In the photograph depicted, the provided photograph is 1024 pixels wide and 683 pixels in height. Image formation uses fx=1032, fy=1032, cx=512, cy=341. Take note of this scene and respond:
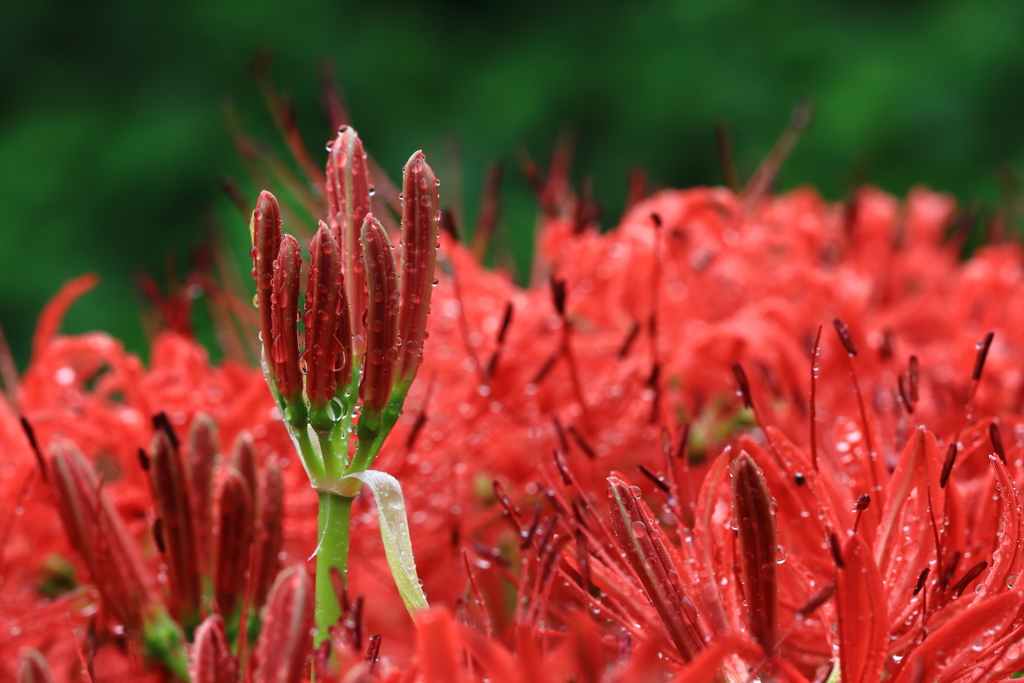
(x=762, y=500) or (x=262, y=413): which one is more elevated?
(x=262, y=413)

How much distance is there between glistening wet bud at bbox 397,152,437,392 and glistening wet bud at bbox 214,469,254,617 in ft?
0.38

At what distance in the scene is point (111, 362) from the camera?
0.76 meters

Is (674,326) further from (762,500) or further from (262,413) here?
(762,500)

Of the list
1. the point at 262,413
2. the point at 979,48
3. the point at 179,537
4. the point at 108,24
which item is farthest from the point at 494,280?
the point at 108,24

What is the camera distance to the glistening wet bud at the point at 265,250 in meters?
0.40

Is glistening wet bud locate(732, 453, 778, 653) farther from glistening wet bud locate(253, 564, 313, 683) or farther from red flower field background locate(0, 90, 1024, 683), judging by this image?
glistening wet bud locate(253, 564, 313, 683)

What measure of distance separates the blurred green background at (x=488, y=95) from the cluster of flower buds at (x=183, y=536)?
1952 mm

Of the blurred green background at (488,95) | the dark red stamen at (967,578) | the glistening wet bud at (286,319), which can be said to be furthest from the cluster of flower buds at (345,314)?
the blurred green background at (488,95)

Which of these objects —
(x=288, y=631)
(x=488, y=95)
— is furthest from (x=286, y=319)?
(x=488, y=95)

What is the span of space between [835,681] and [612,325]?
43 centimetres

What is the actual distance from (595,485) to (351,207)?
268mm

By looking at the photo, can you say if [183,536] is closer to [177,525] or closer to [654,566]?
[177,525]

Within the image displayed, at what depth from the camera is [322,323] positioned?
1.29ft

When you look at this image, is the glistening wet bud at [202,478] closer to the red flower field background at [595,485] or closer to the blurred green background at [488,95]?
the red flower field background at [595,485]
